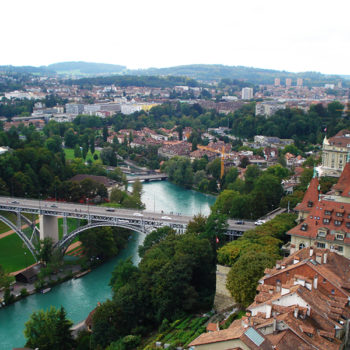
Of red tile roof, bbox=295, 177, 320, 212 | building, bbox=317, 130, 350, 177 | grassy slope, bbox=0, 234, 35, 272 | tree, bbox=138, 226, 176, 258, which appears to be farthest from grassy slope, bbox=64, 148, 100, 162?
red tile roof, bbox=295, 177, 320, 212

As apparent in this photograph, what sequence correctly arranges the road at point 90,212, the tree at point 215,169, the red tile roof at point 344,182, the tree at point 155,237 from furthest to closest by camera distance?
the tree at point 215,169, the road at point 90,212, the tree at point 155,237, the red tile roof at point 344,182

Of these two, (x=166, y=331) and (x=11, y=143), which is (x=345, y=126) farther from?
(x=166, y=331)

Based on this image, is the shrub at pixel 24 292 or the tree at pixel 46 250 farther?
the tree at pixel 46 250

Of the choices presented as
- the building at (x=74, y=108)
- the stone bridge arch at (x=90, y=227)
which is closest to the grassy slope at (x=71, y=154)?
the stone bridge arch at (x=90, y=227)

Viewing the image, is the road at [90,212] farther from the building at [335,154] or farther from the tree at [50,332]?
the building at [335,154]

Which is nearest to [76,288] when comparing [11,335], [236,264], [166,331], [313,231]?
[11,335]

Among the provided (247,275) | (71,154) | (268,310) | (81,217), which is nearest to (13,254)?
(81,217)

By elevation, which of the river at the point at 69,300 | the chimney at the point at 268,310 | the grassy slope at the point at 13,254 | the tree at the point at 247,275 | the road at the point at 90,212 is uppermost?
the chimney at the point at 268,310
